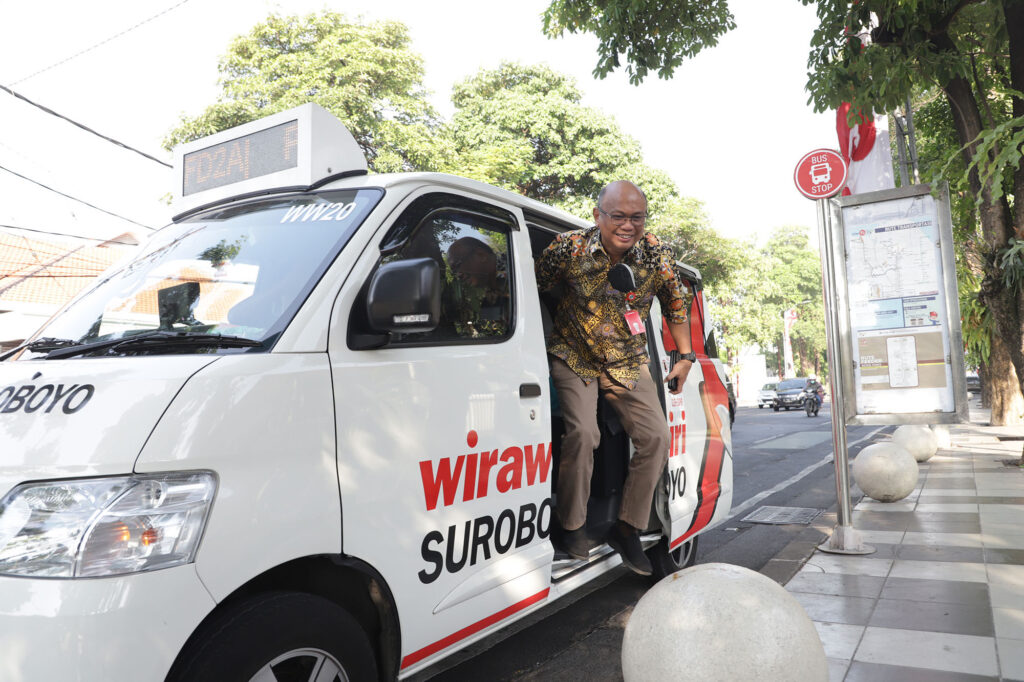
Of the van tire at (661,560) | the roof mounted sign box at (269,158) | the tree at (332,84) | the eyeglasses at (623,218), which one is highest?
the tree at (332,84)

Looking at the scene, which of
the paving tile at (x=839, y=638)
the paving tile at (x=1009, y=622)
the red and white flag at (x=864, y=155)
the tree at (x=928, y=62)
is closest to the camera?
the paving tile at (x=839, y=638)

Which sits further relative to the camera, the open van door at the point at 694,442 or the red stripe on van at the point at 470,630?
the open van door at the point at 694,442

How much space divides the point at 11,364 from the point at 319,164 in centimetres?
132

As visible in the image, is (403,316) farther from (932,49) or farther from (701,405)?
(932,49)

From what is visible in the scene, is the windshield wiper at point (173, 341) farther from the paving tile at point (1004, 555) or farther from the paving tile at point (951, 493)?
the paving tile at point (951, 493)

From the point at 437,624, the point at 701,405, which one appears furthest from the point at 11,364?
the point at 701,405

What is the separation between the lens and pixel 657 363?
4543 mm

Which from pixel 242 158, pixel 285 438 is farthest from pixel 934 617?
pixel 242 158

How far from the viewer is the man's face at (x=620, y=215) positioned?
388cm

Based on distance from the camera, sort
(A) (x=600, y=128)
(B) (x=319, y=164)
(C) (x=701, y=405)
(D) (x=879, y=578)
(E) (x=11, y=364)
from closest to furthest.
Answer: (E) (x=11, y=364), (B) (x=319, y=164), (D) (x=879, y=578), (C) (x=701, y=405), (A) (x=600, y=128)

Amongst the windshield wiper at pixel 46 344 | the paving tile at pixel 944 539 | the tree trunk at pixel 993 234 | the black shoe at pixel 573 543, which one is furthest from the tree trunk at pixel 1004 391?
the windshield wiper at pixel 46 344

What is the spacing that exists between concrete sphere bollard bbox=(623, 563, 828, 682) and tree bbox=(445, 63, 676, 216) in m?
20.9

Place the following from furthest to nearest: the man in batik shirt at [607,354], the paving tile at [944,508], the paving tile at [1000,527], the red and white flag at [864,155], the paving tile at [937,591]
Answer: the red and white flag at [864,155], the paving tile at [944,508], the paving tile at [1000,527], the paving tile at [937,591], the man in batik shirt at [607,354]

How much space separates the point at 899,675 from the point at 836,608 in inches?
39.4
